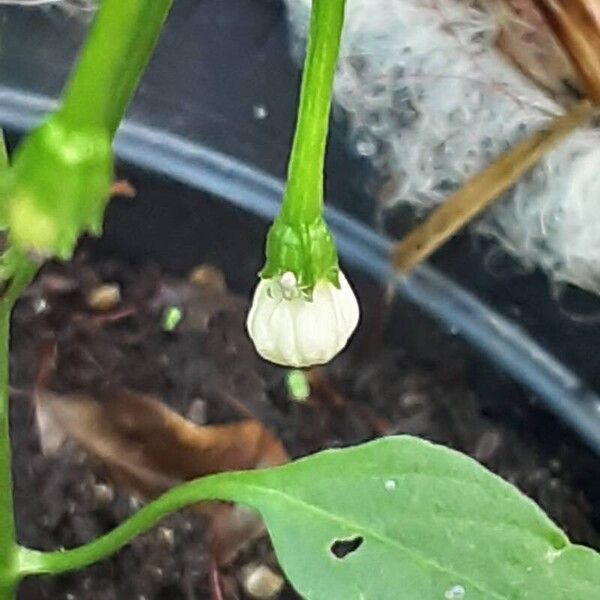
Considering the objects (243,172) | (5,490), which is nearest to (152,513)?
(5,490)

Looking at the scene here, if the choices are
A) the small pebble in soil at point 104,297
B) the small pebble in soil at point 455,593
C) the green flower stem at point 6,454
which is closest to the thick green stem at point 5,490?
the green flower stem at point 6,454

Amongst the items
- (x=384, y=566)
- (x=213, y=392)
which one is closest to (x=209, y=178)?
(x=213, y=392)

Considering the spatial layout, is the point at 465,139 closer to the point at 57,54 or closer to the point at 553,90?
the point at 553,90

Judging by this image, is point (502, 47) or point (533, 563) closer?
point (533, 563)

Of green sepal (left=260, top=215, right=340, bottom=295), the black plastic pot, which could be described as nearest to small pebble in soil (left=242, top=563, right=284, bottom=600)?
the black plastic pot

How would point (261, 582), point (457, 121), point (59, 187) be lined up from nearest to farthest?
1. point (59, 187)
2. point (261, 582)
3. point (457, 121)

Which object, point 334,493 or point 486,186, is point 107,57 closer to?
point 334,493

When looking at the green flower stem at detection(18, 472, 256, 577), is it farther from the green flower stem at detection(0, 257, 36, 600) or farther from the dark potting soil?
the dark potting soil
